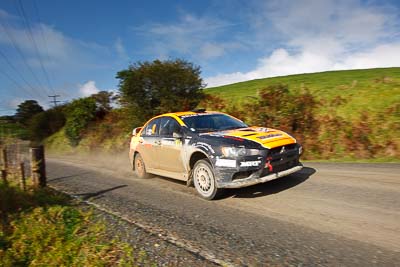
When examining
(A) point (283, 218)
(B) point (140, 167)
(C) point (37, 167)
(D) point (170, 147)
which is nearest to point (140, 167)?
(B) point (140, 167)

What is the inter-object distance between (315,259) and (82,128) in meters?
28.1

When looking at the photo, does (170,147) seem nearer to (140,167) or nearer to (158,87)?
(140,167)

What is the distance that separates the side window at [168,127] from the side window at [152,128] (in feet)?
0.76

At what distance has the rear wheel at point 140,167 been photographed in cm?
919

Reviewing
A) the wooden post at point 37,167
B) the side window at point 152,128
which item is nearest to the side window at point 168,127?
the side window at point 152,128

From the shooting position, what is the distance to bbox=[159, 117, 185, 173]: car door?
7.18m

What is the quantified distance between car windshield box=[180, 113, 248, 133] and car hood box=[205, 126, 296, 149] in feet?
1.50

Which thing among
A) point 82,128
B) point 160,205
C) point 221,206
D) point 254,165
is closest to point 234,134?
point 254,165

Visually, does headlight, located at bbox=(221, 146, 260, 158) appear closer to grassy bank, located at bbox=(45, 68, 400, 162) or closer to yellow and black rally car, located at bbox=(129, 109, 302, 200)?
yellow and black rally car, located at bbox=(129, 109, 302, 200)

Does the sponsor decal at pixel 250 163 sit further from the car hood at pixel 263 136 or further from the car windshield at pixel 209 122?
the car windshield at pixel 209 122

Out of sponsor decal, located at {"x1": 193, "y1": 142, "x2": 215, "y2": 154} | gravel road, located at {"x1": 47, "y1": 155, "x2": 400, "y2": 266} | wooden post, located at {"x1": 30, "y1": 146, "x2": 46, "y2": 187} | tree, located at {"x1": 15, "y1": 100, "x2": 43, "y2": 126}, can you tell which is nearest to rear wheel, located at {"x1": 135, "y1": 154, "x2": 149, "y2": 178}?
gravel road, located at {"x1": 47, "y1": 155, "x2": 400, "y2": 266}

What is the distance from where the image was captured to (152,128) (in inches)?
341

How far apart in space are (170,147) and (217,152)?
168 cm

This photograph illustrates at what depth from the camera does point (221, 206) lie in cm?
596
